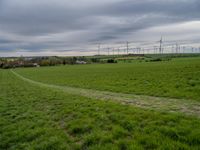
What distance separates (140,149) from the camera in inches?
196

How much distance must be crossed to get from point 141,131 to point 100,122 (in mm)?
1880

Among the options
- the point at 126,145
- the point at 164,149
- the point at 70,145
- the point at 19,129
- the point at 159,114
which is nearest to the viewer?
the point at 164,149

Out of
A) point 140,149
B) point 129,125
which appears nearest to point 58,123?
point 129,125

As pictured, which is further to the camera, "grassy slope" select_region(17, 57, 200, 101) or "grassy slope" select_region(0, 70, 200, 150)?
"grassy slope" select_region(17, 57, 200, 101)

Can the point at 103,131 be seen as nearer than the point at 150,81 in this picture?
Yes

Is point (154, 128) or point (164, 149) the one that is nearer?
point (164, 149)

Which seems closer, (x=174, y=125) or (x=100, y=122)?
(x=174, y=125)

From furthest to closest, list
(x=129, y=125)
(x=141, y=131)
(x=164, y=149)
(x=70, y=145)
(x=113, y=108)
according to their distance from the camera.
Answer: (x=113, y=108) → (x=129, y=125) → (x=141, y=131) → (x=70, y=145) → (x=164, y=149)

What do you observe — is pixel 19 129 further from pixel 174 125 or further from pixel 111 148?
pixel 174 125

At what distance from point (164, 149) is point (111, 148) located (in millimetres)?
1425

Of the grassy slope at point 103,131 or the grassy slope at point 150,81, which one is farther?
the grassy slope at point 150,81

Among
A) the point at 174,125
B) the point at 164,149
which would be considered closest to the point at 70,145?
the point at 164,149

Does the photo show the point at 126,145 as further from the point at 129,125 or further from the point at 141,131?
the point at 129,125

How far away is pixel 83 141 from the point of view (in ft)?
19.3
